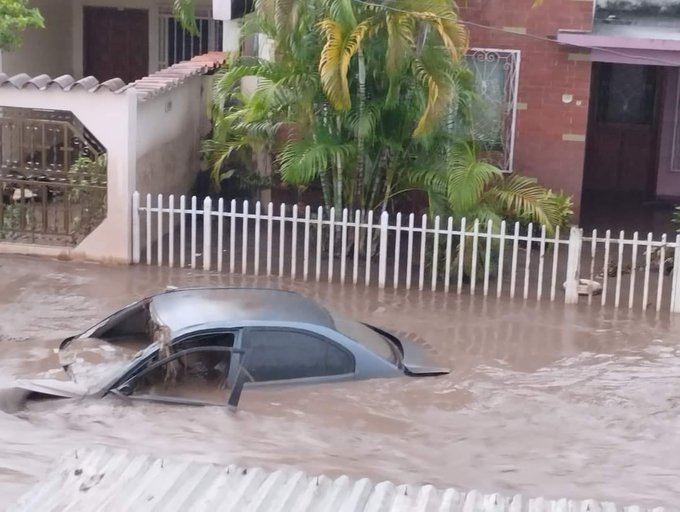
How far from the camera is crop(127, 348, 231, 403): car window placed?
7961 millimetres

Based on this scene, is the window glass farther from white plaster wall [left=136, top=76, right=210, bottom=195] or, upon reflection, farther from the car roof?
the car roof

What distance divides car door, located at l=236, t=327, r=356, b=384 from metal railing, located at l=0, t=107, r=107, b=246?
5.50 m

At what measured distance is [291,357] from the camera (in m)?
8.27

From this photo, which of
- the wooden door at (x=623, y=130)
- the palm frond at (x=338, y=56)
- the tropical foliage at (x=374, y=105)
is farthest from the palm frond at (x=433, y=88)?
the wooden door at (x=623, y=130)

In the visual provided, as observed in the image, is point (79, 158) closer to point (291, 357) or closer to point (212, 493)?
point (291, 357)

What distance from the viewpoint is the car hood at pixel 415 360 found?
29.3 ft

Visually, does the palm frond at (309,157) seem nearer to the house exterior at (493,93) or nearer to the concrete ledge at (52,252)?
the house exterior at (493,93)

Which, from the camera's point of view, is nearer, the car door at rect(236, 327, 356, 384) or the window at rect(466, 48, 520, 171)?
the car door at rect(236, 327, 356, 384)

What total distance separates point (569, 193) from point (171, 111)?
546 cm

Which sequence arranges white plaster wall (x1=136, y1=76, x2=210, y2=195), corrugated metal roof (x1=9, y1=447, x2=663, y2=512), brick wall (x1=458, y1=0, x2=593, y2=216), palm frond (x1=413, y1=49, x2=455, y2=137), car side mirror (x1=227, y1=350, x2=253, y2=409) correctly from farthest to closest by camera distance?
brick wall (x1=458, y1=0, x2=593, y2=216)
white plaster wall (x1=136, y1=76, x2=210, y2=195)
palm frond (x1=413, y1=49, x2=455, y2=137)
car side mirror (x1=227, y1=350, x2=253, y2=409)
corrugated metal roof (x1=9, y1=447, x2=663, y2=512)

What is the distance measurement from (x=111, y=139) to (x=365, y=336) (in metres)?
5.30

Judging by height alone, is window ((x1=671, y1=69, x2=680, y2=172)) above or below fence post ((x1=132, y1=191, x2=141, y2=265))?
above

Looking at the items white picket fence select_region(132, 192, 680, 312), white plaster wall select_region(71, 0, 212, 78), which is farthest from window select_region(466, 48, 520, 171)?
white plaster wall select_region(71, 0, 212, 78)

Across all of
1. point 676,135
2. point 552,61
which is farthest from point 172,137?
point 676,135
